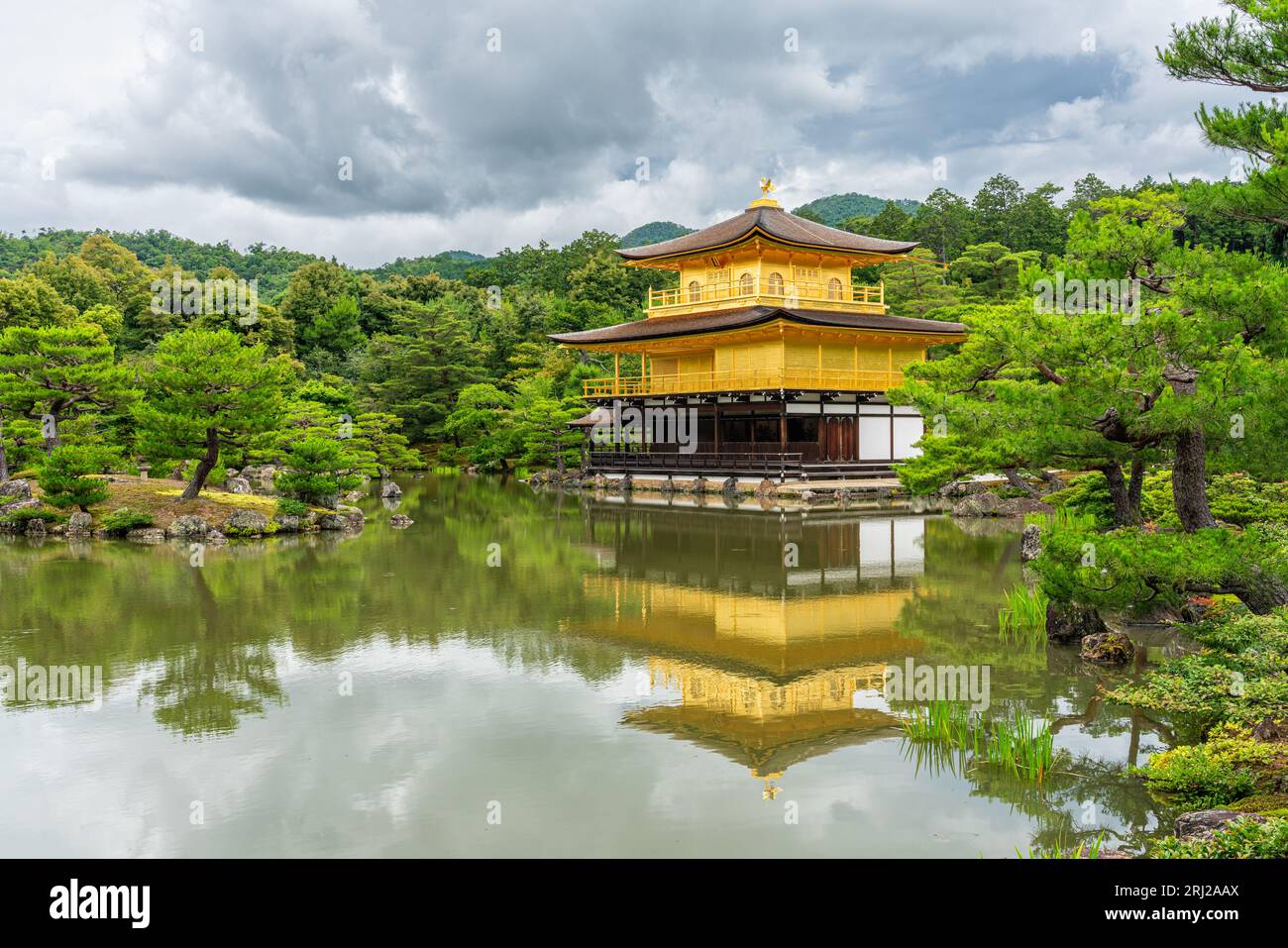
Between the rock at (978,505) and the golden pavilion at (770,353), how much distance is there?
607 centimetres

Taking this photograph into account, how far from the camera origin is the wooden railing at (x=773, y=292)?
33.4m

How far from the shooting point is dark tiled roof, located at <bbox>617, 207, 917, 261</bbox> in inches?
1287

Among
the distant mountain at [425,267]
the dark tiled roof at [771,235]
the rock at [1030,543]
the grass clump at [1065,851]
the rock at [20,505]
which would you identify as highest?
the distant mountain at [425,267]

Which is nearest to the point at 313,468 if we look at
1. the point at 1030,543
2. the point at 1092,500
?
the point at 1030,543

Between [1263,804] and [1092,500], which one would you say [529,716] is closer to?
[1263,804]

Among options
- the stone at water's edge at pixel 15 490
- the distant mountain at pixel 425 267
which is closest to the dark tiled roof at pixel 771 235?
the stone at water's edge at pixel 15 490

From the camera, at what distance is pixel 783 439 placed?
96.8 feet

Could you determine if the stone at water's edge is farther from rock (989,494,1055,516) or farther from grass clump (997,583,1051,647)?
rock (989,494,1055,516)

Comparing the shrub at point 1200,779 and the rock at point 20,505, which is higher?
the rock at point 20,505

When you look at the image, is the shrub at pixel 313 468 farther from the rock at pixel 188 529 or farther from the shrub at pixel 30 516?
the shrub at pixel 30 516

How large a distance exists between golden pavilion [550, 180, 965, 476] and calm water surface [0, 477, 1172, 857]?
15.5m

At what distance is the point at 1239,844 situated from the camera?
4492 millimetres

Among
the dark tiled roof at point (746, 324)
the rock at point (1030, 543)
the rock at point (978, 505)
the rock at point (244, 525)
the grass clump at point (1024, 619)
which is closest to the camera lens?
the grass clump at point (1024, 619)

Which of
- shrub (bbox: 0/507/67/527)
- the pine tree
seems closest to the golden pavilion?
the pine tree
